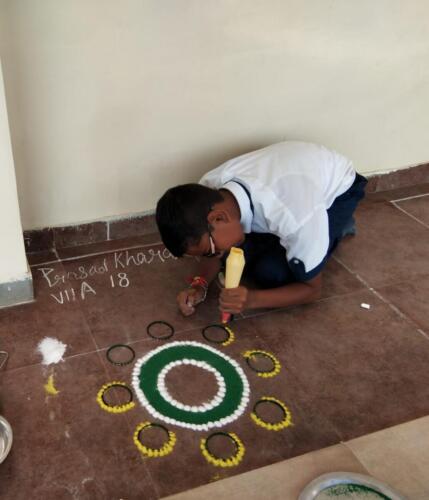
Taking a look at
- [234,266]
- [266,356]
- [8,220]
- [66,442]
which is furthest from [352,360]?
[8,220]

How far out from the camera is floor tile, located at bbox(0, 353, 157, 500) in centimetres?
132

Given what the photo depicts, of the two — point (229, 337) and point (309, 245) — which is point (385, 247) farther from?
point (229, 337)

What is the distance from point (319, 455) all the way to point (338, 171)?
950mm

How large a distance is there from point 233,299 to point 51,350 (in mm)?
549

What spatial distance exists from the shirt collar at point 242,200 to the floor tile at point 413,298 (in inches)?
25.1

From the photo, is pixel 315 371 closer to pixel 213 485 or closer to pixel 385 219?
Answer: pixel 213 485

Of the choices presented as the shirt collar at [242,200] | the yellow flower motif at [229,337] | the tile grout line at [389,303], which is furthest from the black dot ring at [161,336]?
the tile grout line at [389,303]

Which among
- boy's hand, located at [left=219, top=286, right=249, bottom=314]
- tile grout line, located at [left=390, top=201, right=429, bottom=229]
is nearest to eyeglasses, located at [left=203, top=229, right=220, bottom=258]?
boy's hand, located at [left=219, top=286, right=249, bottom=314]

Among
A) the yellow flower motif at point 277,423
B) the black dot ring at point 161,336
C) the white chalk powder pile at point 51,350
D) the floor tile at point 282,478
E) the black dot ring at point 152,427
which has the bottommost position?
the floor tile at point 282,478

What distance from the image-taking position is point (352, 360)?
1759mm

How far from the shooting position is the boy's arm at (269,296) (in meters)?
1.71

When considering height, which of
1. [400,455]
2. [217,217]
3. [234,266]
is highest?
[217,217]

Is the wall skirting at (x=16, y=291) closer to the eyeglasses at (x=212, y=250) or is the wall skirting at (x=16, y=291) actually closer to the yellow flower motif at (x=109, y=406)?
the yellow flower motif at (x=109, y=406)

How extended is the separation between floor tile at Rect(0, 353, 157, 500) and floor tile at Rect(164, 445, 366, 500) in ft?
0.48
